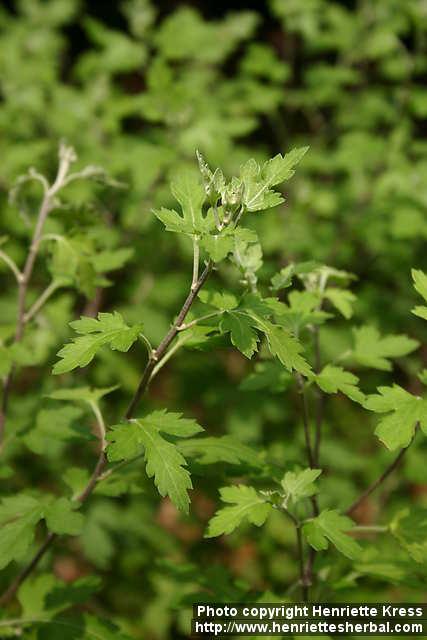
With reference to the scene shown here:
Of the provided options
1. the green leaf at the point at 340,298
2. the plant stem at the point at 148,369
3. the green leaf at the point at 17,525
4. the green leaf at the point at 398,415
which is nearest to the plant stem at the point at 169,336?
the plant stem at the point at 148,369

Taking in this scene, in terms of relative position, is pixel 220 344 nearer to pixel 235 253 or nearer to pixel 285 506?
pixel 235 253

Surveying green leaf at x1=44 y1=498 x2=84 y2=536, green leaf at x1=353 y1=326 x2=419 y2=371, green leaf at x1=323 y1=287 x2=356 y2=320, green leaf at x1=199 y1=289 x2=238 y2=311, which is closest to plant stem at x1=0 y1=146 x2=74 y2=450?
green leaf at x1=44 y1=498 x2=84 y2=536

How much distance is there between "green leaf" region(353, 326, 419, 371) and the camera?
2.01m

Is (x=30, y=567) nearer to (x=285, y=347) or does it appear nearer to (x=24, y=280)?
(x=24, y=280)

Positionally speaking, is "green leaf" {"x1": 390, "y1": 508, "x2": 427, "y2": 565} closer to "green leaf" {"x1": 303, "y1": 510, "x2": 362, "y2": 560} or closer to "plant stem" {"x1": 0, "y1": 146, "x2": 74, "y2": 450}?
"green leaf" {"x1": 303, "y1": 510, "x2": 362, "y2": 560}

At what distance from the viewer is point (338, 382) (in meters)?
1.73

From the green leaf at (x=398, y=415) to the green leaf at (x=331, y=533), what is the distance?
0.89ft

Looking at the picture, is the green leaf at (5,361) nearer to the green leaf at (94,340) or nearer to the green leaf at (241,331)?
the green leaf at (94,340)

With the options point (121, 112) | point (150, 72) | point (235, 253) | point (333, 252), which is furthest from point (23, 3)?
point (235, 253)

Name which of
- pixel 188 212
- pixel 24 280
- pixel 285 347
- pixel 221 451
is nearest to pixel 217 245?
pixel 188 212

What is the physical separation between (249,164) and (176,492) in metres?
0.79

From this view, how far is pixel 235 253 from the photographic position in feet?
5.47

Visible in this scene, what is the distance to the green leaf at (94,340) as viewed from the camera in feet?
4.75

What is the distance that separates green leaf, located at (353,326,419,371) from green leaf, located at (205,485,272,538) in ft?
1.97
